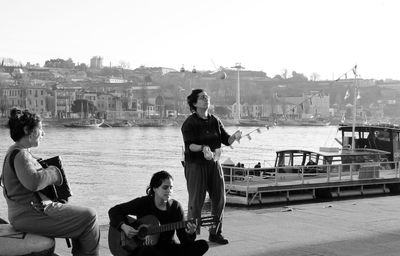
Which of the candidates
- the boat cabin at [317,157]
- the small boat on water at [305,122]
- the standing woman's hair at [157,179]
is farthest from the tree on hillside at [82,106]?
the standing woman's hair at [157,179]

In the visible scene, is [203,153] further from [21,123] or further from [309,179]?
[309,179]

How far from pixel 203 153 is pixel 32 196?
2665 millimetres

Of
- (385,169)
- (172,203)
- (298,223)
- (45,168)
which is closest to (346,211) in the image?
(298,223)

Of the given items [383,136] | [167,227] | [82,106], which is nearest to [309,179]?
[383,136]

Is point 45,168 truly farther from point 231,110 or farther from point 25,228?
point 231,110

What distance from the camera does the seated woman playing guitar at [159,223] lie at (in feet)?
19.3

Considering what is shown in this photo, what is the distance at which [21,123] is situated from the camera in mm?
5605

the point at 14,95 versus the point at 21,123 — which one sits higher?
the point at 14,95

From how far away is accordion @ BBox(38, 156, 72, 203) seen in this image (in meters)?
5.67

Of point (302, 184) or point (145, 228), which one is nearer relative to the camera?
point (145, 228)

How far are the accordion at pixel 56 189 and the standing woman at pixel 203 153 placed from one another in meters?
2.21

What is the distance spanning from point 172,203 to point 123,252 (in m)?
0.57

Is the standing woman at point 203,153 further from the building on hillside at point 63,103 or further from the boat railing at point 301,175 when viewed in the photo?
the building on hillside at point 63,103

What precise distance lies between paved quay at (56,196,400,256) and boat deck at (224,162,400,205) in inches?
221
